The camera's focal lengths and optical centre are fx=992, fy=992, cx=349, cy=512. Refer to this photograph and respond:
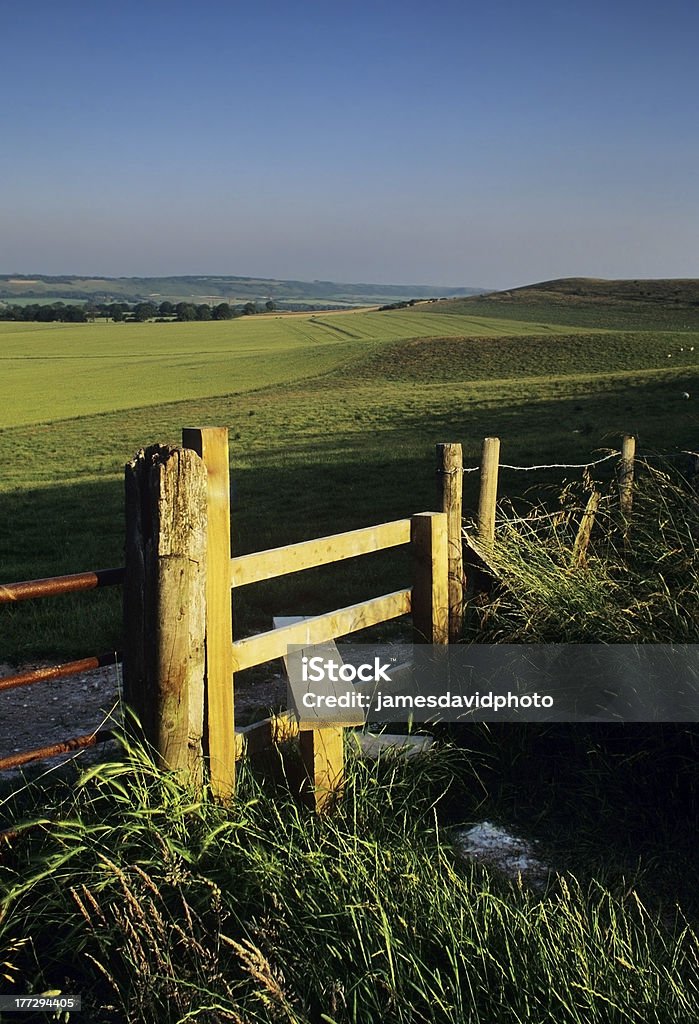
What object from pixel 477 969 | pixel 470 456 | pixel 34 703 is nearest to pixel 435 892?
pixel 477 969

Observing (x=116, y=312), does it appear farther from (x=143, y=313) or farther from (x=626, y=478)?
(x=626, y=478)

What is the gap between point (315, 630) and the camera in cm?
473

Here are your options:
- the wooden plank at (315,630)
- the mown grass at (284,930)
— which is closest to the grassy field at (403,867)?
the mown grass at (284,930)

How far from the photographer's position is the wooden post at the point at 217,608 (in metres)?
4.00

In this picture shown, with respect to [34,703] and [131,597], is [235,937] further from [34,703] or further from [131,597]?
[34,703]

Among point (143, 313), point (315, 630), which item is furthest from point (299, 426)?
point (143, 313)

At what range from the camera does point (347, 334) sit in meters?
83.5

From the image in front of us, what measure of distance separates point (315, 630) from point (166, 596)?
111 centimetres

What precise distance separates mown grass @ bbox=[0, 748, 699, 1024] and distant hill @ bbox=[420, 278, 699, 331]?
71248mm

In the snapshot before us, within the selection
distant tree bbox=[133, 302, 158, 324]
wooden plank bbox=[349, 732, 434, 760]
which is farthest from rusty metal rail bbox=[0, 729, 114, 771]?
distant tree bbox=[133, 302, 158, 324]

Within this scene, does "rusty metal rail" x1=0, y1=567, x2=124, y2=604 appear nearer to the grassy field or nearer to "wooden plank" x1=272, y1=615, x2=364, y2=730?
the grassy field

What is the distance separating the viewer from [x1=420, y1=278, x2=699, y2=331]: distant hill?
260 feet

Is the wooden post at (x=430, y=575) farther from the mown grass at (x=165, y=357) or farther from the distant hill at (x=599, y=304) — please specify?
the distant hill at (x=599, y=304)

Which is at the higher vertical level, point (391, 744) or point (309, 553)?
point (309, 553)
